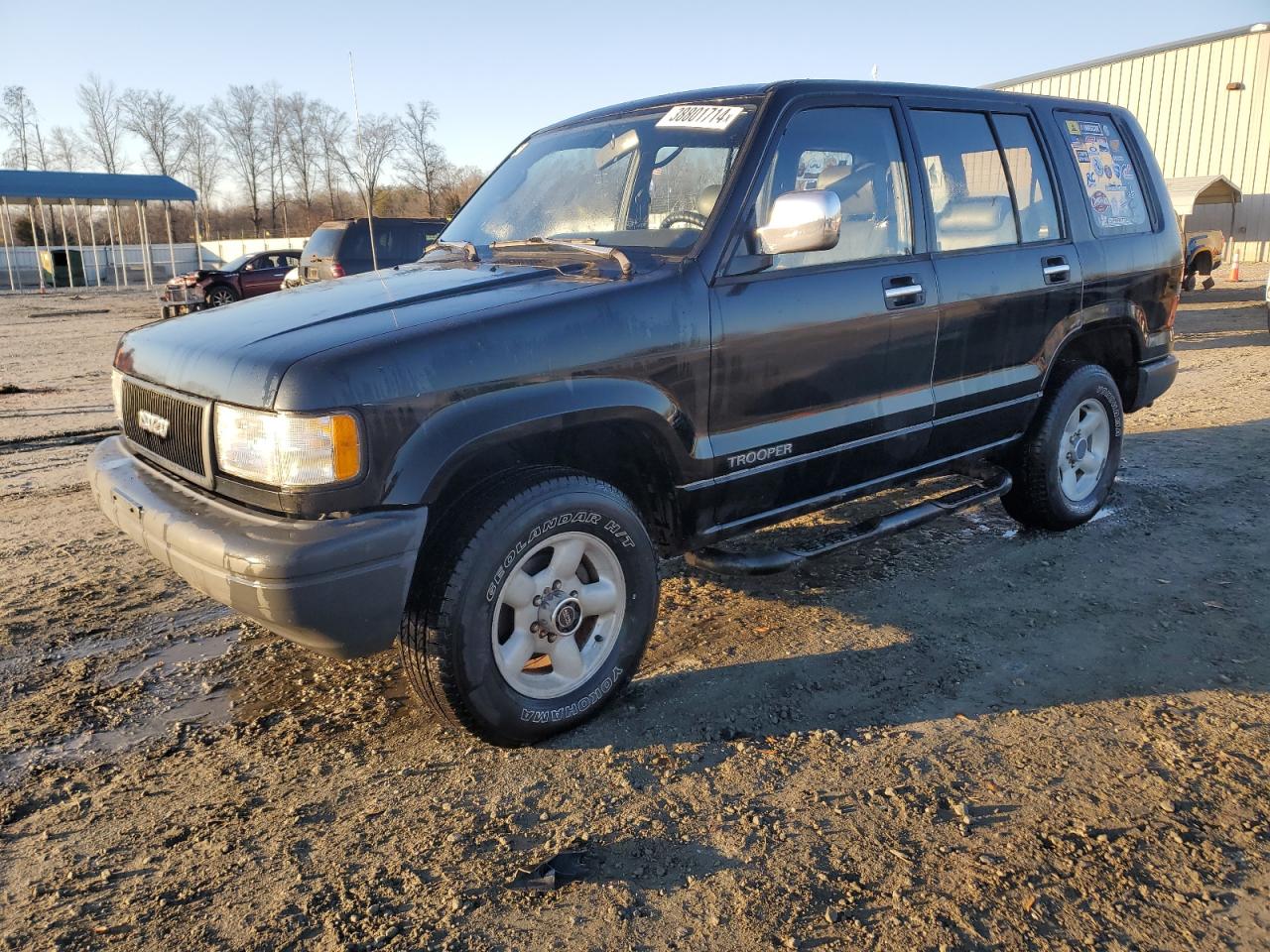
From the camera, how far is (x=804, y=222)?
10.1 feet

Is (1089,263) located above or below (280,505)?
above

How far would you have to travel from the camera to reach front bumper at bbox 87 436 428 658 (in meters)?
2.46

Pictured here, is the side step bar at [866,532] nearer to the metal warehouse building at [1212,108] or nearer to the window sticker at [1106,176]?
the window sticker at [1106,176]

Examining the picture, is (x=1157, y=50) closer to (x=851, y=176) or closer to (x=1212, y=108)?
(x=1212, y=108)

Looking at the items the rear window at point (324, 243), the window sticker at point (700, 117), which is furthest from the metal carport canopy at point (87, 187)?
the window sticker at point (700, 117)

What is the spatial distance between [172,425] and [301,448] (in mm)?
753

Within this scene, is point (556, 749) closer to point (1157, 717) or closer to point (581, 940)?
point (581, 940)

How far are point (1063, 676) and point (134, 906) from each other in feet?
10.1

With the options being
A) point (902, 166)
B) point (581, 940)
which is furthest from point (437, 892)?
point (902, 166)

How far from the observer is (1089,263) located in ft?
15.2

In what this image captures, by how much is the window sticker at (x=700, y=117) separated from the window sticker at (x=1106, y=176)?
2.20 m

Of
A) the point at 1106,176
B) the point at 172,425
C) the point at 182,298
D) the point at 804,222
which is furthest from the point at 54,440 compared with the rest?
the point at 182,298

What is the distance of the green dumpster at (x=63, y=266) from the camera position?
37.1 metres

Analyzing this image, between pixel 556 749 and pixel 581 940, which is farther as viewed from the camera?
pixel 556 749
